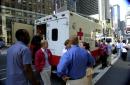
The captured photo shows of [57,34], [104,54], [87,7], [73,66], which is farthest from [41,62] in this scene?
[87,7]

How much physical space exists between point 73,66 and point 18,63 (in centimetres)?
128

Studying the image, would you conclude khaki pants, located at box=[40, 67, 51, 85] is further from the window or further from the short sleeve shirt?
the window

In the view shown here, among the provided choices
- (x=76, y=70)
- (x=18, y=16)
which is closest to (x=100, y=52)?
(x=76, y=70)

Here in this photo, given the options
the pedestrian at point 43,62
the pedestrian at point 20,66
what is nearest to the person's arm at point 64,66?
the pedestrian at point 20,66

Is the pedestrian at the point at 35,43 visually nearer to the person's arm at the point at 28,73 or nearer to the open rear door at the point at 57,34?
the person's arm at the point at 28,73

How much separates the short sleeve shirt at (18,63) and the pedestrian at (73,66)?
1037 mm

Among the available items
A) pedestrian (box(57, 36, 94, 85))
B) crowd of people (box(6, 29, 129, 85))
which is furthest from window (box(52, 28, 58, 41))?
pedestrian (box(57, 36, 94, 85))

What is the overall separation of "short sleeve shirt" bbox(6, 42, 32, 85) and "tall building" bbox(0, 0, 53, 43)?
248ft

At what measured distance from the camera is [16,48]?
5.56 metres

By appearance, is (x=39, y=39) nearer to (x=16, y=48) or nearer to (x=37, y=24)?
(x=16, y=48)

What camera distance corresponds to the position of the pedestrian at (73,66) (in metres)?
6.42

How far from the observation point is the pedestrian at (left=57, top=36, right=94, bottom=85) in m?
6.42

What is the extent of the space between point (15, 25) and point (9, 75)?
338 inches

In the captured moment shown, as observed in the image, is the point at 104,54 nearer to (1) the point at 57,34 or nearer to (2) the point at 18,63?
(1) the point at 57,34
